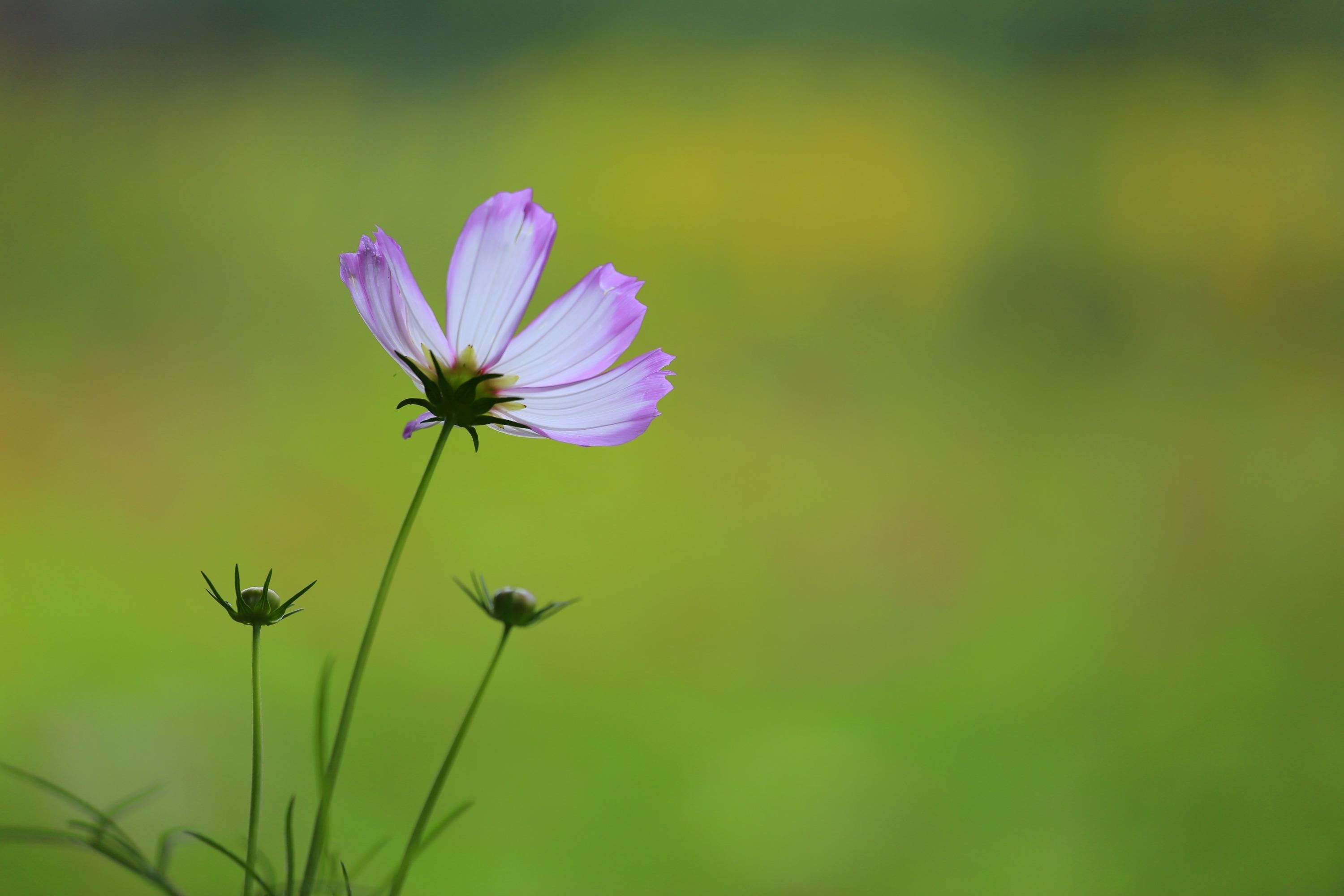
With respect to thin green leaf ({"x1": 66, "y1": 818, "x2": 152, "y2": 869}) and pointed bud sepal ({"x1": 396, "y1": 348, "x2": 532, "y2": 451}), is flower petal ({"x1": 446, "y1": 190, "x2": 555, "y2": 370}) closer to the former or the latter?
pointed bud sepal ({"x1": 396, "y1": 348, "x2": 532, "y2": 451})

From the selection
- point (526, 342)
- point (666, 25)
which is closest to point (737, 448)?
point (666, 25)

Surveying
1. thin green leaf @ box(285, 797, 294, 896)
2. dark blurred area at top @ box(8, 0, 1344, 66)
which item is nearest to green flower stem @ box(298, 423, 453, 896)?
thin green leaf @ box(285, 797, 294, 896)

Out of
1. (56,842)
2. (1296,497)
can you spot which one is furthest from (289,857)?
(1296,497)

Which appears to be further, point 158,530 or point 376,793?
point 158,530

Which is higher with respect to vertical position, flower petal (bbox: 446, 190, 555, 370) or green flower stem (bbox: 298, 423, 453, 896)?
flower petal (bbox: 446, 190, 555, 370)

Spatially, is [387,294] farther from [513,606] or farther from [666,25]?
[666,25]

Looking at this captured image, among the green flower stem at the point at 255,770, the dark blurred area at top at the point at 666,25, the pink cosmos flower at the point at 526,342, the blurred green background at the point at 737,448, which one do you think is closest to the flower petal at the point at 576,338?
the pink cosmos flower at the point at 526,342

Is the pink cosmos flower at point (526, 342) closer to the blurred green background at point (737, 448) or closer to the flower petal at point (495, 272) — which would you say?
the flower petal at point (495, 272)

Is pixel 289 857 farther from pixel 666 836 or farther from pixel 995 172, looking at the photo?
pixel 995 172
